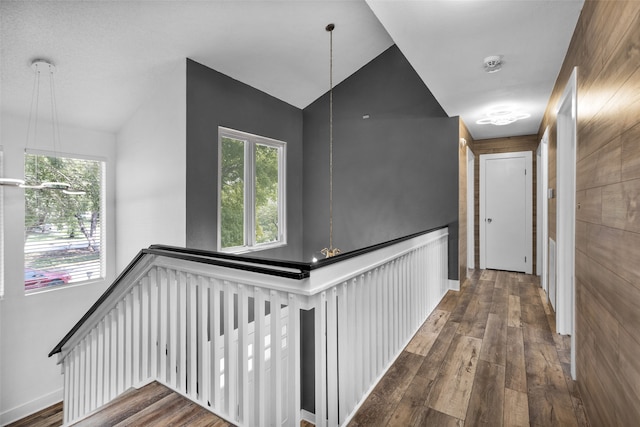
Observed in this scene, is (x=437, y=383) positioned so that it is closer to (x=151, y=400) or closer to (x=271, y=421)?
(x=271, y=421)

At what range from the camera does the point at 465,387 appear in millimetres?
2002

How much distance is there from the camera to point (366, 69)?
202 inches

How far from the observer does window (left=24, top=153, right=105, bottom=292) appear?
368 cm

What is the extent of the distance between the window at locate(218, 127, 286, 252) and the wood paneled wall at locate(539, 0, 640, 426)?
11.7ft

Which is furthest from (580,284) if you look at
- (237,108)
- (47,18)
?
(47,18)

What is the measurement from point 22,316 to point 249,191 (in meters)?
2.94

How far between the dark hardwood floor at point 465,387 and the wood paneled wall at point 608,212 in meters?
0.21

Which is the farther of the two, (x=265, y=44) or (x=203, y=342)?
(x=265, y=44)

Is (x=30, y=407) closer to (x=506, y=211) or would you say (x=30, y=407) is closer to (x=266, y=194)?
(x=266, y=194)

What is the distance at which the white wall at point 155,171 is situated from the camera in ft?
11.9

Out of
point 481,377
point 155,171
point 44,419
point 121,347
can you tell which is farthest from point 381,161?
point 44,419

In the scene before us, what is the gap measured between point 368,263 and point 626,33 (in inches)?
55.9

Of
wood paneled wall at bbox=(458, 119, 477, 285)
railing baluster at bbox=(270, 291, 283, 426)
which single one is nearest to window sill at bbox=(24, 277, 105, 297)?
railing baluster at bbox=(270, 291, 283, 426)

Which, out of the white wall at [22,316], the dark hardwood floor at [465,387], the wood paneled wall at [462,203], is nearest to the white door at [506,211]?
the wood paneled wall at [462,203]
